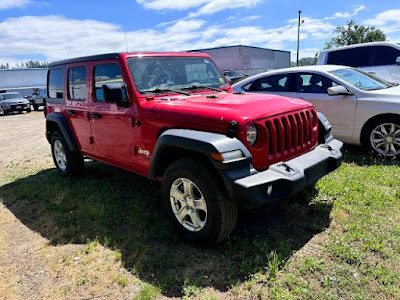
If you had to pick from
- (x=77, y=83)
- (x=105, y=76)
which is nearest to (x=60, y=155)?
(x=77, y=83)

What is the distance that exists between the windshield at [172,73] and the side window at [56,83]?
1957 mm

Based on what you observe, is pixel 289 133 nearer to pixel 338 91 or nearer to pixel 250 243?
pixel 250 243

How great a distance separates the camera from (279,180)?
2820 millimetres

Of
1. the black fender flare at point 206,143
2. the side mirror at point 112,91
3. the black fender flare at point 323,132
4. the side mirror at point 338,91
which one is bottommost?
the black fender flare at point 323,132

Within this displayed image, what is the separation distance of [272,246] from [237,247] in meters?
0.33

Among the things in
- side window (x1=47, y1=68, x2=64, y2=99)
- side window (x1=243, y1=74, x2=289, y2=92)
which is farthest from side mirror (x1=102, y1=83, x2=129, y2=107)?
side window (x1=243, y1=74, x2=289, y2=92)

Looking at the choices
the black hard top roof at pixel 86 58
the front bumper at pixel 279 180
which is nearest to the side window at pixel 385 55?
the front bumper at pixel 279 180

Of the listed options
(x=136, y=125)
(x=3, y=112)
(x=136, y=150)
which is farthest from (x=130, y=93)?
(x=3, y=112)

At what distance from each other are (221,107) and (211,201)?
36.2 inches

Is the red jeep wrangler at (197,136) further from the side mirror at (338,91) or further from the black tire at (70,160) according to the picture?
the side mirror at (338,91)

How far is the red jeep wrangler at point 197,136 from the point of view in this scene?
9.36 ft

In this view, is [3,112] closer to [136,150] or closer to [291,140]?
[136,150]

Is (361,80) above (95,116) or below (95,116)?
above

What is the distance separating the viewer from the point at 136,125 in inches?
149
